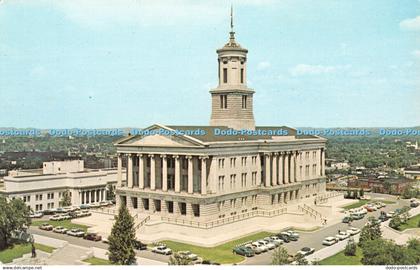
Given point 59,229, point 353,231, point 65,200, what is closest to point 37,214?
point 65,200

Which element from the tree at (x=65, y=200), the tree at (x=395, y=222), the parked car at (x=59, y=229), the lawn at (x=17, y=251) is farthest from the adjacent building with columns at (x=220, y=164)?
the tree at (x=395, y=222)

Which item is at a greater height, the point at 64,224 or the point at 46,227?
the point at 46,227

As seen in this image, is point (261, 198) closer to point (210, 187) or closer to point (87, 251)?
point (210, 187)

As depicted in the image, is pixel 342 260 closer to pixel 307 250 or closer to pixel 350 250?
pixel 350 250

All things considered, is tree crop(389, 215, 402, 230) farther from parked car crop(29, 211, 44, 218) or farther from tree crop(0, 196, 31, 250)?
parked car crop(29, 211, 44, 218)

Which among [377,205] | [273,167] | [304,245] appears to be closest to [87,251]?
[304,245]

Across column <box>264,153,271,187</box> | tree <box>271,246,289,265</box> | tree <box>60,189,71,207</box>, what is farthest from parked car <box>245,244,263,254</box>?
tree <box>60,189,71,207</box>

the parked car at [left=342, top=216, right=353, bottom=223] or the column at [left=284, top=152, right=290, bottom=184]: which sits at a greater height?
the column at [left=284, top=152, right=290, bottom=184]
